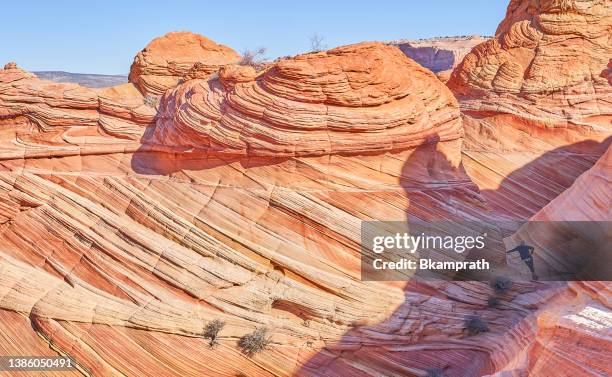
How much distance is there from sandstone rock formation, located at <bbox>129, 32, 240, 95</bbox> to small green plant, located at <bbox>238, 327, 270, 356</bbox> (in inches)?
306

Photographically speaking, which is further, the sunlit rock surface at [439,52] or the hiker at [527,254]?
the sunlit rock surface at [439,52]

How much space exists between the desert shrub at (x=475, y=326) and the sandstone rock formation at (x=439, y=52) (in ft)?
171

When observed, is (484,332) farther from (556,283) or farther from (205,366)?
(205,366)

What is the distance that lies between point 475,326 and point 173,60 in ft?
41.7

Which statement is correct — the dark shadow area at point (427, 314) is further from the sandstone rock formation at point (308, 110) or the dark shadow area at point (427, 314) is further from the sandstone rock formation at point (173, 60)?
the sandstone rock formation at point (173, 60)

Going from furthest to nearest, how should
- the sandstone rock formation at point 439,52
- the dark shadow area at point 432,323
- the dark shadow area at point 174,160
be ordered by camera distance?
the sandstone rock formation at point 439,52 → the dark shadow area at point 174,160 → the dark shadow area at point 432,323

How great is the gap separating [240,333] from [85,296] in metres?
3.29

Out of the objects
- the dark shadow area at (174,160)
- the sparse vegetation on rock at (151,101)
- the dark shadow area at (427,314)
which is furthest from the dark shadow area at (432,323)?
the sparse vegetation on rock at (151,101)

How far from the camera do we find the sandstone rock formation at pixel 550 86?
20188mm

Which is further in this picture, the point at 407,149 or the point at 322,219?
the point at 407,149

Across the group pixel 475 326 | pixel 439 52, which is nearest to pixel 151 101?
pixel 475 326

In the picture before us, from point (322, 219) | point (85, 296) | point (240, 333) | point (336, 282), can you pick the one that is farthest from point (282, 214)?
point (85, 296)

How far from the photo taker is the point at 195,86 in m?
13.5

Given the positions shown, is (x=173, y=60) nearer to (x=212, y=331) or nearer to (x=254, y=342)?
(x=212, y=331)
